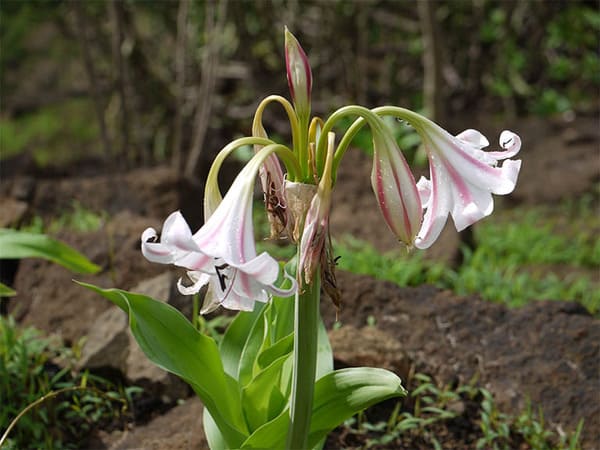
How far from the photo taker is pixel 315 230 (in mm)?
1487

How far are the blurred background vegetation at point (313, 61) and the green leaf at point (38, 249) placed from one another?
9.22 ft

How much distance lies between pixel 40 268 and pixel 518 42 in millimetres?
5118

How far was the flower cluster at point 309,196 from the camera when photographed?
1428mm

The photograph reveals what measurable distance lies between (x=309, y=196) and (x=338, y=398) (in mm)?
536

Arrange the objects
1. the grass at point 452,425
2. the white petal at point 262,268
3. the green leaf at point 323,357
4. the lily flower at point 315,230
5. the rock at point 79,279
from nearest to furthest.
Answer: the white petal at point 262,268 → the lily flower at point 315,230 → the green leaf at point 323,357 → the grass at point 452,425 → the rock at point 79,279

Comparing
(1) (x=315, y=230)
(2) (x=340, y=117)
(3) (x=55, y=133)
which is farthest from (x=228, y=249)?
(3) (x=55, y=133)

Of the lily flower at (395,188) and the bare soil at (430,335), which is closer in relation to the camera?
the lily flower at (395,188)

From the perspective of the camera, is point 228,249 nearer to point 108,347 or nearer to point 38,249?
point 108,347

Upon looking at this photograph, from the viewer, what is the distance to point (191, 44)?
6.37 metres

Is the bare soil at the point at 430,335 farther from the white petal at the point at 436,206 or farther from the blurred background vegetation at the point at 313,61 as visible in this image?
the blurred background vegetation at the point at 313,61

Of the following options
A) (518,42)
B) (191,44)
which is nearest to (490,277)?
(191,44)

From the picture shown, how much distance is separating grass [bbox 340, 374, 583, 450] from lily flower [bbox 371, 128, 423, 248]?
3.58 feet

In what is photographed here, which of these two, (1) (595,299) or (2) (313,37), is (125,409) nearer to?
(1) (595,299)

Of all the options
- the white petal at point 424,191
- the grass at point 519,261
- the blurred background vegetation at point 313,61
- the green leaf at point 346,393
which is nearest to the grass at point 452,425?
the green leaf at point 346,393
